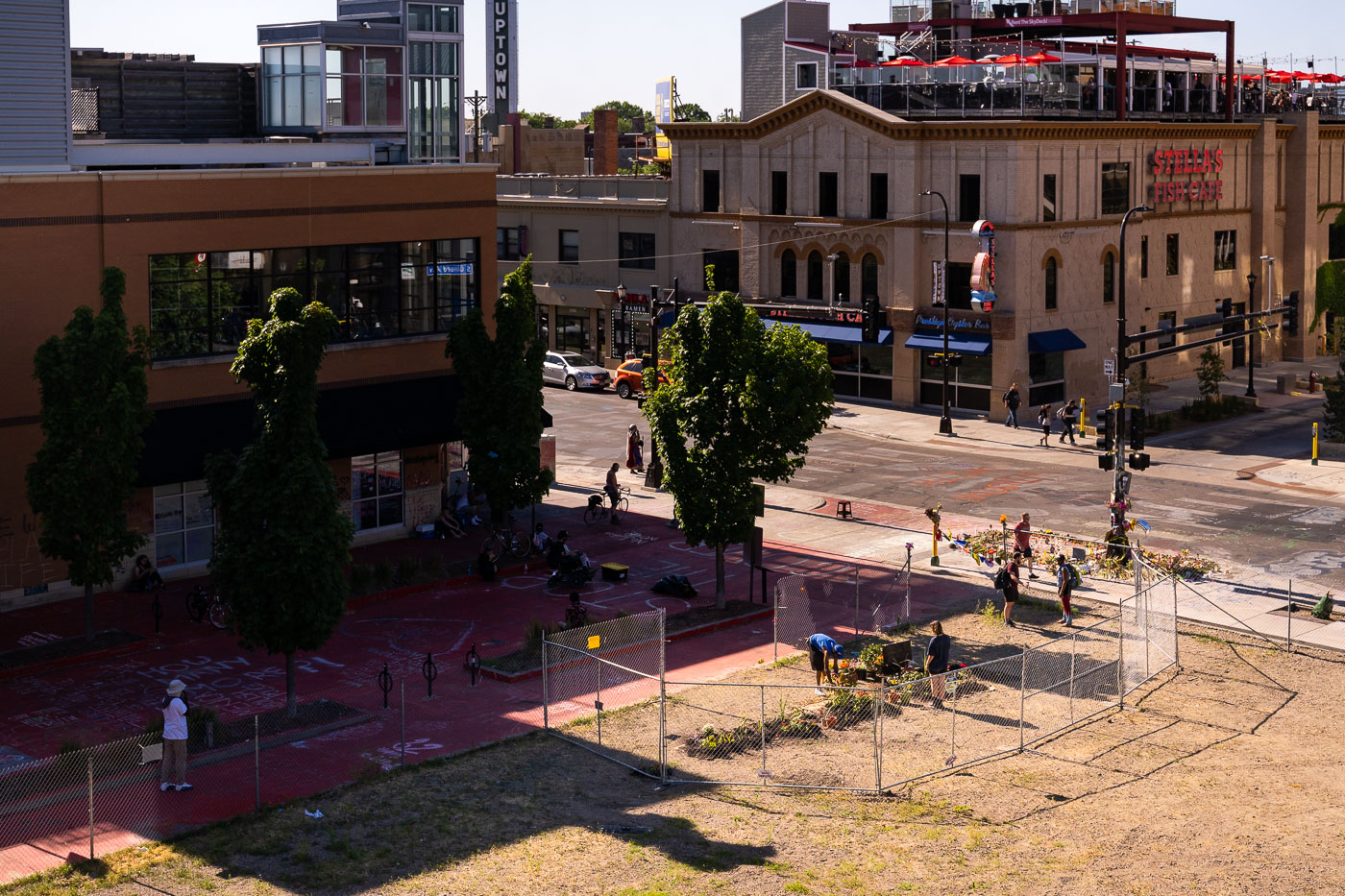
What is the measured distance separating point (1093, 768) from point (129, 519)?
78.1 ft

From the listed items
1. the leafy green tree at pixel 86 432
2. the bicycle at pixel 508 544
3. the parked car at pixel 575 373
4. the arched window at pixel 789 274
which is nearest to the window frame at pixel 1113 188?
the arched window at pixel 789 274

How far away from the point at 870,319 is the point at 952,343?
402cm

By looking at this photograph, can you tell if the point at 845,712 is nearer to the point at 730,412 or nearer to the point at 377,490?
the point at 730,412

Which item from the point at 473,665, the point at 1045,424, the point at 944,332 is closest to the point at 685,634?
the point at 473,665

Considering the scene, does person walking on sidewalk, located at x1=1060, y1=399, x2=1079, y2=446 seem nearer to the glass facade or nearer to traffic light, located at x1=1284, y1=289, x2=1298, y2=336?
traffic light, located at x1=1284, y1=289, x2=1298, y2=336

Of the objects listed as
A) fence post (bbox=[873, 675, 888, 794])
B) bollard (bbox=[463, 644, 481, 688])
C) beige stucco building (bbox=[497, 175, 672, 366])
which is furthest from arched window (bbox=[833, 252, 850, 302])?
fence post (bbox=[873, 675, 888, 794])

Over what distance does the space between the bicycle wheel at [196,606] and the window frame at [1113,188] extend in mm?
44700

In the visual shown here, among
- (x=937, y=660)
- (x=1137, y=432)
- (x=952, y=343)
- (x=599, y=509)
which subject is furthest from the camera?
(x=952, y=343)

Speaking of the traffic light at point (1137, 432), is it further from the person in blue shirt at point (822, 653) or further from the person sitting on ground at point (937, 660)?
the person in blue shirt at point (822, 653)

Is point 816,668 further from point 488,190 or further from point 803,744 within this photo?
point 488,190

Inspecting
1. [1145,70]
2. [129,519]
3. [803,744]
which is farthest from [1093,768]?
[1145,70]

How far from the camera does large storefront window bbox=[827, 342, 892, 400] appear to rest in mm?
67750

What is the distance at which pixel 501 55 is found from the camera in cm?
10600

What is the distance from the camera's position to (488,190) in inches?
1780
